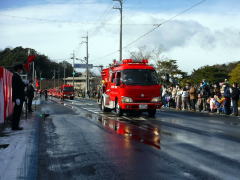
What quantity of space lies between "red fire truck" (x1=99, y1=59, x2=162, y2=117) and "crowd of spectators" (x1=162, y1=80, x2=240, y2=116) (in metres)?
A: 4.41

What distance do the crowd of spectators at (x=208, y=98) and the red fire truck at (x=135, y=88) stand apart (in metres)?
4.41

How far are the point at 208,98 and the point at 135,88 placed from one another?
729cm

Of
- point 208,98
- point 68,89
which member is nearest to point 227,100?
point 208,98

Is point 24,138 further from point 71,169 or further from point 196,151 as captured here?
point 196,151

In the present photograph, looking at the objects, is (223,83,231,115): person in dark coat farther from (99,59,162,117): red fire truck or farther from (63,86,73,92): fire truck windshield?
(63,86,73,92): fire truck windshield

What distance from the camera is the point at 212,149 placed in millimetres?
7535

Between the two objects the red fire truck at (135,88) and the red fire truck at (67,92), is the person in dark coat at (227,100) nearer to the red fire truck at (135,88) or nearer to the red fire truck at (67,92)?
the red fire truck at (135,88)

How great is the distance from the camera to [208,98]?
72.0 feet

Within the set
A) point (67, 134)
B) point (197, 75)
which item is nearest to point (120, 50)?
point (67, 134)

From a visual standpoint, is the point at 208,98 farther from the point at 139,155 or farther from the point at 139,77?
the point at 139,155

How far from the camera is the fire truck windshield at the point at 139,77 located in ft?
55.5

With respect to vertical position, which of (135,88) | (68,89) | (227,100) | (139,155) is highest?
(68,89)

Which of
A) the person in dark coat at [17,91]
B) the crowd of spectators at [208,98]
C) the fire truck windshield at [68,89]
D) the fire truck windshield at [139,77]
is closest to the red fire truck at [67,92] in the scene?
the fire truck windshield at [68,89]

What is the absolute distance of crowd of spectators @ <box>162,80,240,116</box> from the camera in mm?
18688
